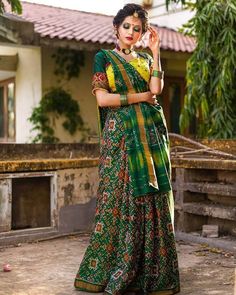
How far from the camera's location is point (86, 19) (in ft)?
44.1

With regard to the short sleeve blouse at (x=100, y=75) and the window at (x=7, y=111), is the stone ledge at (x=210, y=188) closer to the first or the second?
the short sleeve blouse at (x=100, y=75)

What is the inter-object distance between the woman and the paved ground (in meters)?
0.30

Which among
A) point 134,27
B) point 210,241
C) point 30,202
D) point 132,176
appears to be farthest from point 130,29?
point 30,202

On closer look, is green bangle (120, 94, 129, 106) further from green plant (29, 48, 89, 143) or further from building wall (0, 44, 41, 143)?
building wall (0, 44, 41, 143)

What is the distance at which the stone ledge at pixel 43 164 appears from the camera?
17.1 ft

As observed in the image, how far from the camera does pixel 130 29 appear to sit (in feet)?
11.2

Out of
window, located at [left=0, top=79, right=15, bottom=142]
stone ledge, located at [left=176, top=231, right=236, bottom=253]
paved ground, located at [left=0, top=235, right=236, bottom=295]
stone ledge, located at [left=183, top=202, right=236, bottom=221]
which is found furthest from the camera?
window, located at [left=0, top=79, right=15, bottom=142]

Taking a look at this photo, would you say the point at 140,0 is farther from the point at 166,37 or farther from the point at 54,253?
the point at 54,253

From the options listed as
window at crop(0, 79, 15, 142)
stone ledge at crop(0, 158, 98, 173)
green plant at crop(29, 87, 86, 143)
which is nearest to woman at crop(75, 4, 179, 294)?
stone ledge at crop(0, 158, 98, 173)

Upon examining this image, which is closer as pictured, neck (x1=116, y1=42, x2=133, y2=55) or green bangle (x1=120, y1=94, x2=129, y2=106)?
green bangle (x1=120, y1=94, x2=129, y2=106)

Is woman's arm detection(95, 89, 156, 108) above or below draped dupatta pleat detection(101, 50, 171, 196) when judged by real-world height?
above

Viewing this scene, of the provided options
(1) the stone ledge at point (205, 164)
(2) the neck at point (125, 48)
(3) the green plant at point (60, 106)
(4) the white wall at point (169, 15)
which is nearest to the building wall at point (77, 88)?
(3) the green plant at point (60, 106)

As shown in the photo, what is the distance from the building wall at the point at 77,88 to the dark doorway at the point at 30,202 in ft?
17.0

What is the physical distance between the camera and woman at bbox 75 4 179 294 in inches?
133
